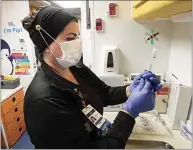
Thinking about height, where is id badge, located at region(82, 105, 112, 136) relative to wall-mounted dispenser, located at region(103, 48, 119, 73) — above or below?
below

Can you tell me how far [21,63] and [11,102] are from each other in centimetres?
70

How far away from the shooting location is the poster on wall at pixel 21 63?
8.00 ft

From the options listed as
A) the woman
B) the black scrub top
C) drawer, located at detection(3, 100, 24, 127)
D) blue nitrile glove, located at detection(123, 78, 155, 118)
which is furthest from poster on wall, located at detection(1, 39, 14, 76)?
blue nitrile glove, located at detection(123, 78, 155, 118)

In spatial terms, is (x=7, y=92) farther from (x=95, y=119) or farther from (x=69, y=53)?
(x=95, y=119)

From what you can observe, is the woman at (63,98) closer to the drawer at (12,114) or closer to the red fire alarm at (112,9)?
the red fire alarm at (112,9)

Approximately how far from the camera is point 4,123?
1879 mm

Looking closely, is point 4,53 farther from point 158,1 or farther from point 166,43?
point 158,1

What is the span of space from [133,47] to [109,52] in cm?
25

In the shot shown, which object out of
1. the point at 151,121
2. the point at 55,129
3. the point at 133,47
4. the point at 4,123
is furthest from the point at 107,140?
the point at 4,123

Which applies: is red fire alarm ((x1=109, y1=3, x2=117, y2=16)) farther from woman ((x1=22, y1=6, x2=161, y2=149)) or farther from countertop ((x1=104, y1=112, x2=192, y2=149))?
countertop ((x1=104, y1=112, x2=192, y2=149))

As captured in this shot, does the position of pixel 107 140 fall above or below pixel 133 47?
below

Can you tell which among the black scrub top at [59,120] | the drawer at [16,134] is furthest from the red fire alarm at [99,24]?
the drawer at [16,134]

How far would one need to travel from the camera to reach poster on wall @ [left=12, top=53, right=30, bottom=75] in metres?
Result: 2.44

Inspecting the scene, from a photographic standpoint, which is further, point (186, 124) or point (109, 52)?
point (109, 52)
